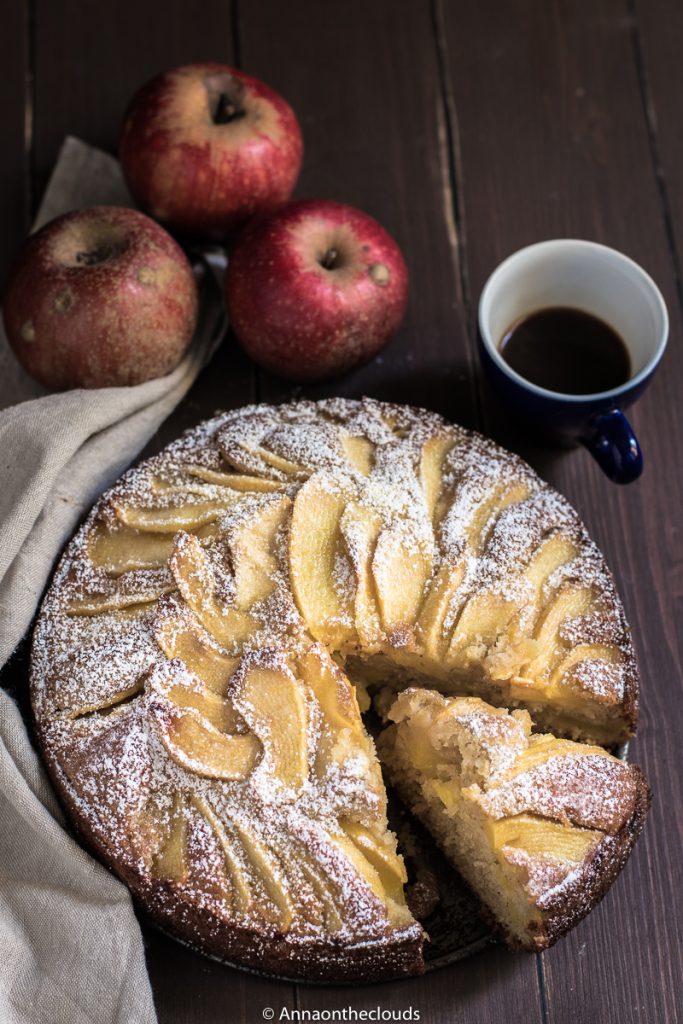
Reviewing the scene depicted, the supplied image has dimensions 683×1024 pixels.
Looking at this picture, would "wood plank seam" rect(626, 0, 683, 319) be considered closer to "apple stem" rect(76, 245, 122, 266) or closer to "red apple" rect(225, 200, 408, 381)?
"red apple" rect(225, 200, 408, 381)

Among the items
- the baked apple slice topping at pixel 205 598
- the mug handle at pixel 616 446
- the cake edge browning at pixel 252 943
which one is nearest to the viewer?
the cake edge browning at pixel 252 943

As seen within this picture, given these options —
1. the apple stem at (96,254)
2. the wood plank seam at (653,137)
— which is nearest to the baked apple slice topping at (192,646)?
the apple stem at (96,254)

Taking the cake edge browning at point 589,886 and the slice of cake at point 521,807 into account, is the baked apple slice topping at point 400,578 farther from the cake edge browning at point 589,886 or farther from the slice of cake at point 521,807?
the cake edge browning at point 589,886

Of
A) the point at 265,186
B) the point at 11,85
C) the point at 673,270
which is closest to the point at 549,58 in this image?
the point at 673,270

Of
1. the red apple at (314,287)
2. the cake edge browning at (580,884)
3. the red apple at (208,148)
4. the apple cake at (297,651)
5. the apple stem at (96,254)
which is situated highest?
the red apple at (208,148)

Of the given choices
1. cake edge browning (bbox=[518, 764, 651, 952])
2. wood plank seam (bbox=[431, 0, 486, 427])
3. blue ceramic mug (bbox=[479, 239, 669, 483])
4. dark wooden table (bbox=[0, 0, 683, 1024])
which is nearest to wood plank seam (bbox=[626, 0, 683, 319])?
dark wooden table (bbox=[0, 0, 683, 1024])

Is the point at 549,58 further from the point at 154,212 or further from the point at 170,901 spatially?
the point at 170,901

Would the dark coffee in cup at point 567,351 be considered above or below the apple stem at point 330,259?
below
